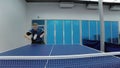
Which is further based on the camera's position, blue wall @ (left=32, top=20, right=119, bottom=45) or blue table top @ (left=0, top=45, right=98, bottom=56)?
blue wall @ (left=32, top=20, right=119, bottom=45)

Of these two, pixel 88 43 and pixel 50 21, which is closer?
pixel 88 43

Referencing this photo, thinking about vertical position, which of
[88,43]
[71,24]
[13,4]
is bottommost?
[88,43]

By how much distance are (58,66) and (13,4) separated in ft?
18.8

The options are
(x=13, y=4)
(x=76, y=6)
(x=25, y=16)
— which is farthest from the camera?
(x=76, y=6)

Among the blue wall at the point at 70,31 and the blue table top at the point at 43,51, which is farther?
the blue wall at the point at 70,31

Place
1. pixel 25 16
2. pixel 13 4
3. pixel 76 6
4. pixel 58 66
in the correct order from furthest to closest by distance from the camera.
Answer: pixel 76 6 < pixel 25 16 < pixel 13 4 < pixel 58 66

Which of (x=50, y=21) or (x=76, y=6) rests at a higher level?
(x=76, y=6)

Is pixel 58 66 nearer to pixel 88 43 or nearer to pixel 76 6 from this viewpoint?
pixel 88 43

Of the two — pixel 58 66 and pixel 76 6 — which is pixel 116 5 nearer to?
pixel 76 6

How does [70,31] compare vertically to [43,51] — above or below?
above

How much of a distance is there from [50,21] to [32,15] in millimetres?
992

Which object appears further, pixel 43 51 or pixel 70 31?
pixel 70 31

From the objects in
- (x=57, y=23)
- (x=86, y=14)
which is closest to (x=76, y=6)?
(x=86, y=14)

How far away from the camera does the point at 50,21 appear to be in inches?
388
